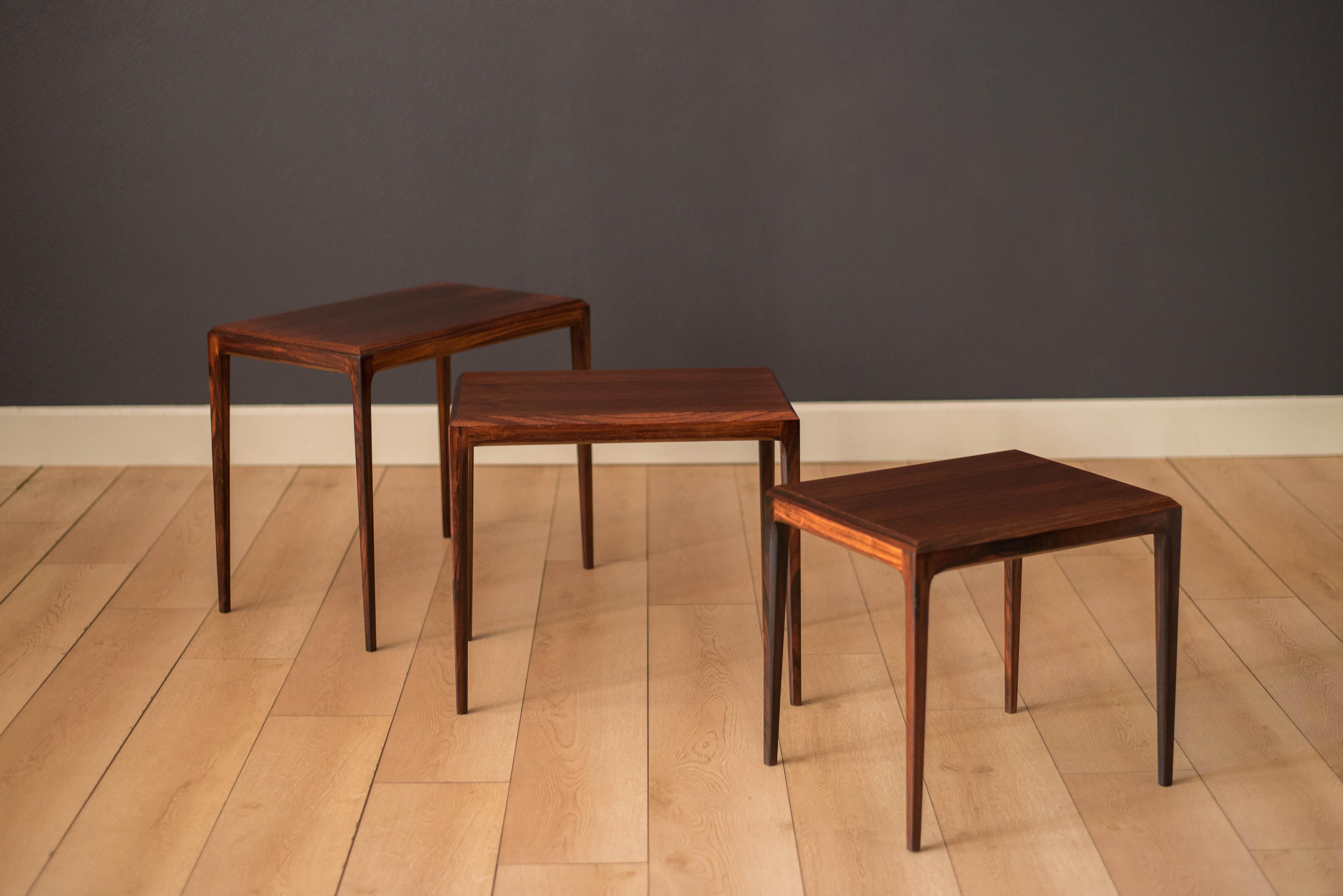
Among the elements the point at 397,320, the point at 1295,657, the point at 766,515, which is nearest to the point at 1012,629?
the point at 766,515

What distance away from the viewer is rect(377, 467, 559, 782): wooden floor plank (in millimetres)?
1804

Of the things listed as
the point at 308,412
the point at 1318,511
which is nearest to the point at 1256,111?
the point at 1318,511

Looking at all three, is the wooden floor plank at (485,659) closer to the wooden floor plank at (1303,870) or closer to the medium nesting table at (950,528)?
the medium nesting table at (950,528)

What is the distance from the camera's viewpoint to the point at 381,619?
7.50ft

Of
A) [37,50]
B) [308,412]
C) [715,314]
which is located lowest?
[308,412]

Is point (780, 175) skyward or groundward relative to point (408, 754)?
skyward

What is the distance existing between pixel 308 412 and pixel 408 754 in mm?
1462

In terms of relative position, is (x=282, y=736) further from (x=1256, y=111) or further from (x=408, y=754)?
→ (x=1256, y=111)

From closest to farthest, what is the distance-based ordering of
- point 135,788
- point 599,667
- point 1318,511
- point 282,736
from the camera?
point 135,788
point 282,736
point 599,667
point 1318,511

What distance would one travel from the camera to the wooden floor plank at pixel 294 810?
5.03 feet

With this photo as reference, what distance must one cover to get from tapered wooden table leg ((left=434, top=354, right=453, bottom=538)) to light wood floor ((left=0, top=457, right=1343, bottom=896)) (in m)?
0.06

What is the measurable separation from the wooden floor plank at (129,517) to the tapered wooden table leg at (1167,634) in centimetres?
190

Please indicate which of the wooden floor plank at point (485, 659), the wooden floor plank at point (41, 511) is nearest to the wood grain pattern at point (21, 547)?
the wooden floor plank at point (41, 511)

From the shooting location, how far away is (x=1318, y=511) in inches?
108
